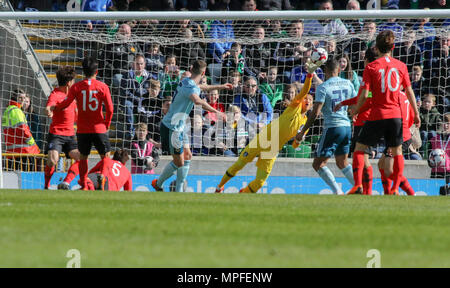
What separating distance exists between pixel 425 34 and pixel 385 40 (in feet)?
13.6

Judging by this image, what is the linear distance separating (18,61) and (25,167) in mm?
2406

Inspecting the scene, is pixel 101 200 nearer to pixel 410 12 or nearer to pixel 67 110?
pixel 67 110

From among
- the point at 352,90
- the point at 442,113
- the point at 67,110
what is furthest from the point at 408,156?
the point at 67,110

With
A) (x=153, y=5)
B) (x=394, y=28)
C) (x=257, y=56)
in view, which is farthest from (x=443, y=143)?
(x=153, y=5)

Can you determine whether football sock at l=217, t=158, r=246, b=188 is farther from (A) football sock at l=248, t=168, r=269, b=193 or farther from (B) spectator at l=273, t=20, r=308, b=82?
(B) spectator at l=273, t=20, r=308, b=82

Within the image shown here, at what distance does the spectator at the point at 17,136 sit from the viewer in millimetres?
13656

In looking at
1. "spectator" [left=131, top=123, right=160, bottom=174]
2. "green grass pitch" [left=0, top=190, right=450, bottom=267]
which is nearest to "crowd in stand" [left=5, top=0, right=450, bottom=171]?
"spectator" [left=131, top=123, right=160, bottom=174]

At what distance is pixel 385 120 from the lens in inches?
372

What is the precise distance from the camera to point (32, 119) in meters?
14.7

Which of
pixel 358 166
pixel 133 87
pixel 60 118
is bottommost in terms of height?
pixel 358 166

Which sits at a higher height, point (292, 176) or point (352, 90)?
point (352, 90)

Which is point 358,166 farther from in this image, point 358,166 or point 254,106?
point 254,106

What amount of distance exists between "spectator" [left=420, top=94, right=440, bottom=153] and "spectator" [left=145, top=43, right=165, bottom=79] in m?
4.74

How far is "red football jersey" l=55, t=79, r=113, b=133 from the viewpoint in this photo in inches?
419
